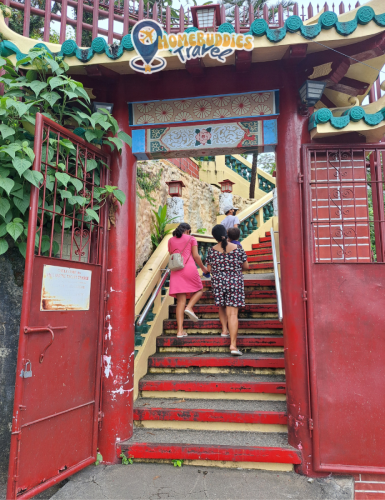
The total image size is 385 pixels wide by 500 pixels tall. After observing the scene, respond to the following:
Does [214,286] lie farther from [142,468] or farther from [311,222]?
[142,468]

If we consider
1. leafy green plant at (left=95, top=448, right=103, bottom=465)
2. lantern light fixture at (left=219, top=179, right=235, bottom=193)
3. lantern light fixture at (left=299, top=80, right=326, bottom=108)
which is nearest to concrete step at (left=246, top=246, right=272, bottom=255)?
lantern light fixture at (left=219, top=179, right=235, bottom=193)

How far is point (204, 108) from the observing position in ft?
13.5

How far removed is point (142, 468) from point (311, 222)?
3.07m

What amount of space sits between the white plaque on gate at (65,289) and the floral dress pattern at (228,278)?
203cm

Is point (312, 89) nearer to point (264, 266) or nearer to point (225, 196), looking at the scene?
point (264, 266)

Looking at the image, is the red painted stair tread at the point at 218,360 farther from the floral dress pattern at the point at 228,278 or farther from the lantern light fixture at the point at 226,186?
the lantern light fixture at the point at 226,186

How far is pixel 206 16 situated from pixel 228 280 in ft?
10.6

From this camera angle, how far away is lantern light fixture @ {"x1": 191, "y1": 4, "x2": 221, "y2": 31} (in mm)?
3852

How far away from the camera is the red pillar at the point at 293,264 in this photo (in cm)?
357

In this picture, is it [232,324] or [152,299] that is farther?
[152,299]

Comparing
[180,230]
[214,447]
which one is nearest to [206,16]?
[180,230]

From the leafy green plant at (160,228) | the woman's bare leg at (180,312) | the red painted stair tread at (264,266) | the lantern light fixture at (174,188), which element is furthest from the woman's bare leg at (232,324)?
the lantern light fixture at (174,188)

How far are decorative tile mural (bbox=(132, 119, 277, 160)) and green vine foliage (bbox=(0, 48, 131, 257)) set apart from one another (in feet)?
1.11

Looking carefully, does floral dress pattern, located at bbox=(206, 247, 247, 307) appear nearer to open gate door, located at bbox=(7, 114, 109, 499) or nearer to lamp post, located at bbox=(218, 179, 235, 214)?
open gate door, located at bbox=(7, 114, 109, 499)
